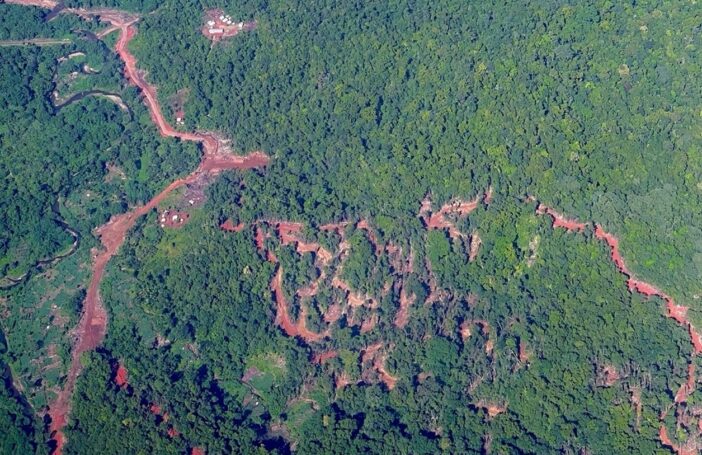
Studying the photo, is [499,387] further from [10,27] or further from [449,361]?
[10,27]

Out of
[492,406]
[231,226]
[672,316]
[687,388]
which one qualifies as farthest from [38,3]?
[687,388]

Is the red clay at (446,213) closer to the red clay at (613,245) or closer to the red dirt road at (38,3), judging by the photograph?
the red clay at (613,245)

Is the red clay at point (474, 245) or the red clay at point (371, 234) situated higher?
the red clay at point (474, 245)

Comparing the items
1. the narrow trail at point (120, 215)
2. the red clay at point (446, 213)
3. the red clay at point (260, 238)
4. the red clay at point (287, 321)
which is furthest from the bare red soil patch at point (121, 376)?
the red clay at point (446, 213)

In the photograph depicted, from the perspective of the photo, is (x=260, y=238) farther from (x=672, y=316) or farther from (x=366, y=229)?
(x=672, y=316)

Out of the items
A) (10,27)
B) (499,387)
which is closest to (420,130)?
(499,387)

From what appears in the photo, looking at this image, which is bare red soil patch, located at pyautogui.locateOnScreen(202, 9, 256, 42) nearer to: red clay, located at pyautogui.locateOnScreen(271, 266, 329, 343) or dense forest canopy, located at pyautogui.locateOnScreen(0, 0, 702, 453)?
dense forest canopy, located at pyautogui.locateOnScreen(0, 0, 702, 453)
